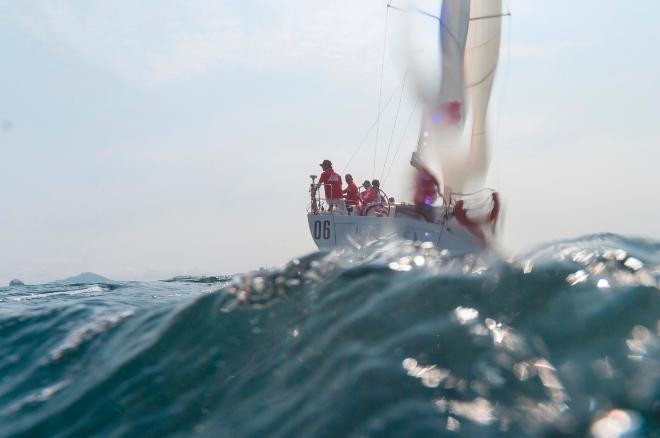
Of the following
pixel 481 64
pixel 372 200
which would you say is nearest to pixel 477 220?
pixel 372 200

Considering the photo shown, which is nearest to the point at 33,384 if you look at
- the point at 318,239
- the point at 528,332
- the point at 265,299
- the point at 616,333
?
the point at 265,299

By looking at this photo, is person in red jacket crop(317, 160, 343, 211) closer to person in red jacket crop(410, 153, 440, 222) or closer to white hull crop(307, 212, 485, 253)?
white hull crop(307, 212, 485, 253)

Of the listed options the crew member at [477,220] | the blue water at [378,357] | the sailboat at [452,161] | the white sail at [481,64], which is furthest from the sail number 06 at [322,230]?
the blue water at [378,357]

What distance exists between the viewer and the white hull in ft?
57.3

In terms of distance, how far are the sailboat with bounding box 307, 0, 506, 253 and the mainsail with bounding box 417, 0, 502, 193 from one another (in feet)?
0.12

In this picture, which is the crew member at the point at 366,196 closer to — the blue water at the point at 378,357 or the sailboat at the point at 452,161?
the sailboat at the point at 452,161

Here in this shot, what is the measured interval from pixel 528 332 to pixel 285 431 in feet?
4.53

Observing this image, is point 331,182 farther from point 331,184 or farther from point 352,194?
point 352,194

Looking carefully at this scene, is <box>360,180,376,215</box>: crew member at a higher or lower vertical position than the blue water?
higher

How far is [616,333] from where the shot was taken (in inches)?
117

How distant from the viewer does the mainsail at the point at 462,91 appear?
68.1 ft

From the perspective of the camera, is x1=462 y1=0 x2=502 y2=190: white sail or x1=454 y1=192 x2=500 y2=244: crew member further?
x1=462 y1=0 x2=502 y2=190: white sail

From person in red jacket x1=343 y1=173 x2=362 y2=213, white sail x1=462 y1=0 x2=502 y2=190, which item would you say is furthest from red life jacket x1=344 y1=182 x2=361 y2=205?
white sail x1=462 y1=0 x2=502 y2=190

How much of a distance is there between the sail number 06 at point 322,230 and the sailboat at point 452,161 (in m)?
0.03
